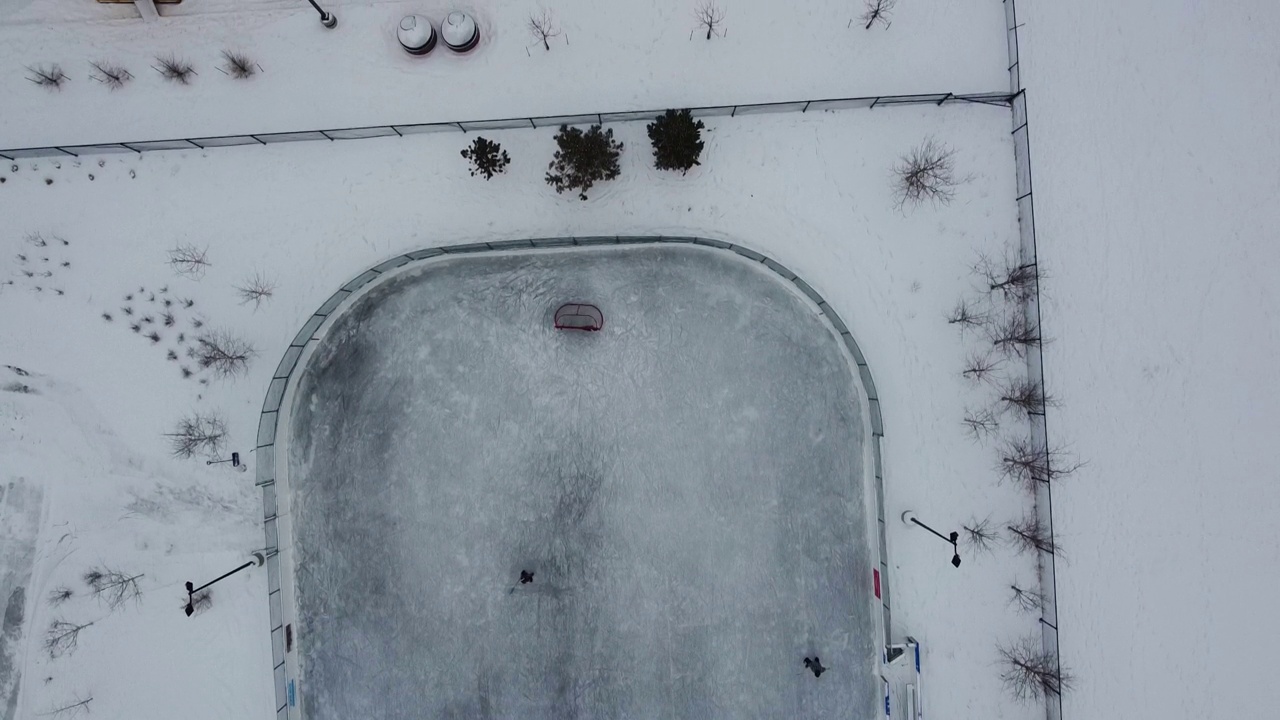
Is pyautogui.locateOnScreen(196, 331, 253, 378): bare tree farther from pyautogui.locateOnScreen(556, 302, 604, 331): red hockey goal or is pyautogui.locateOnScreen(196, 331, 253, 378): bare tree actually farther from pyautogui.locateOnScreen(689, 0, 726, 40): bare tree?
pyautogui.locateOnScreen(689, 0, 726, 40): bare tree

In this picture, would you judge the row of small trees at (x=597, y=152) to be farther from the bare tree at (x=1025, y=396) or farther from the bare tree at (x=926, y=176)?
the bare tree at (x=1025, y=396)

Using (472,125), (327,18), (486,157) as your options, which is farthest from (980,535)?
(327,18)

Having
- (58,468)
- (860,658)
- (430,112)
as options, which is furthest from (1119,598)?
(58,468)

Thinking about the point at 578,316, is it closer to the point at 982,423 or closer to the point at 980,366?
the point at 980,366

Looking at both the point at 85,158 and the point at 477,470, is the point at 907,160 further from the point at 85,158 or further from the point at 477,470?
the point at 85,158

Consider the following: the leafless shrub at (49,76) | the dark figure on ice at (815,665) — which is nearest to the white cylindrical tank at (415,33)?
the leafless shrub at (49,76)
